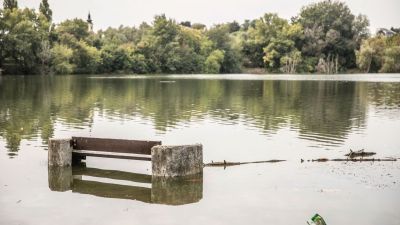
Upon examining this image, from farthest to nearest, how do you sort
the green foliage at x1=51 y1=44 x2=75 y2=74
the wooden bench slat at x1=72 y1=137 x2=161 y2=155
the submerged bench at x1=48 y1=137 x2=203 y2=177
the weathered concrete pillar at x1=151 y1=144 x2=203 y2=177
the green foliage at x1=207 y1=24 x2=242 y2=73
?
the green foliage at x1=207 y1=24 x2=242 y2=73
the green foliage at x1=51 y1=44 x2=75 y2=74
the wooden bench slat at x1=72 y1=137 x2=161 y2=155
the submerged bench at x1=48 y1=137 x2=203 y2=177
the weathered concrete pillar at x1=151 y1=144 x2=203 y2=177

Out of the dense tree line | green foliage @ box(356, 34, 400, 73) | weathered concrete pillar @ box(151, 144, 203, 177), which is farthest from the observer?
green foliage @ box(356, 34, 400, 73)

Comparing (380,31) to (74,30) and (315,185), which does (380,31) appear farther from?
(315,185)

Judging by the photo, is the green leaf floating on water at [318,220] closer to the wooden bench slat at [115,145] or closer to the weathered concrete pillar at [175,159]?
the weathered concrete pillar at [175,159]

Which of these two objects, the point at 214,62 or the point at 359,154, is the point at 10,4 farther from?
the point at 359,154

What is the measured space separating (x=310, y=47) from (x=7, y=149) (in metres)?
126

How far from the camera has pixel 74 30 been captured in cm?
12019

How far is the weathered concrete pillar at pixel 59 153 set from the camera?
1458 cm

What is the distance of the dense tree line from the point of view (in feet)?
352

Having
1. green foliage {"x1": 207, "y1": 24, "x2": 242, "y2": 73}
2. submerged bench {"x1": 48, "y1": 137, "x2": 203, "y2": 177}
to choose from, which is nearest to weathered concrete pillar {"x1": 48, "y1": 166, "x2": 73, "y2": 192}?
submerged bench {"x1": 48, "y1": 137, "x2": 203, "y2": 177}

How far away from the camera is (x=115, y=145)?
567 inches

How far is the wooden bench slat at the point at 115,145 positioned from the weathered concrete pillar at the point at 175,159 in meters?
0.55

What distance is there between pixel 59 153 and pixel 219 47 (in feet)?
444

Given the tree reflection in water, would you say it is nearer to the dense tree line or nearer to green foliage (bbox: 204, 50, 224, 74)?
the dense tree line

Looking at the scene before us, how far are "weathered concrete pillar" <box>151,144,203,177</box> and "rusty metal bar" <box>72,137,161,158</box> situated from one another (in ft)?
1.81
